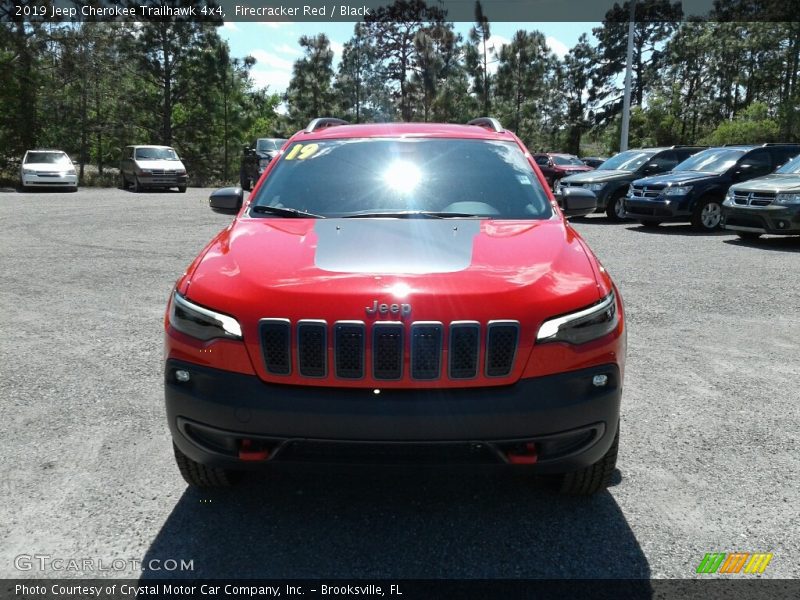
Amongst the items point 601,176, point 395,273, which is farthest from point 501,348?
point 601,176

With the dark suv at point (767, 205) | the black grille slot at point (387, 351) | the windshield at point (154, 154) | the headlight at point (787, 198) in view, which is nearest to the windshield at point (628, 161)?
the dark suv at point (767, 205)

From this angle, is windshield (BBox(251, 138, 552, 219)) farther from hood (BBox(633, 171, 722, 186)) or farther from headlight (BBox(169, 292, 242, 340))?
hood (BBox(633, 171, 722, 186))

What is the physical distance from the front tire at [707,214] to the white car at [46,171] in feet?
72.2

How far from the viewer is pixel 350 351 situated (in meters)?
2.44

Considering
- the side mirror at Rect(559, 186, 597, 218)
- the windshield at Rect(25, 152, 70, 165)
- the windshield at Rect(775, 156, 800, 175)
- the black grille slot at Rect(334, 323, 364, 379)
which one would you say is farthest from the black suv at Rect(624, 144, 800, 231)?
the windshield at Rect(25, 152, 70, 165)

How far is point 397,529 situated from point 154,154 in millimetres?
27366

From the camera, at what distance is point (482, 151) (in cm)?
413

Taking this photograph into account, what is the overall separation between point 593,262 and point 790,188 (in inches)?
396

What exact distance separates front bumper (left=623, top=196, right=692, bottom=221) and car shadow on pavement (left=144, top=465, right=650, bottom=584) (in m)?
11.6

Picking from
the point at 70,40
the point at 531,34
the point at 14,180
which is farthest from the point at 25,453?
the point at 531,34

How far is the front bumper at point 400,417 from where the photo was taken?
2396 mm

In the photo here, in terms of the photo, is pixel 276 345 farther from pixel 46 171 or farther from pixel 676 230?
pixel 46 171

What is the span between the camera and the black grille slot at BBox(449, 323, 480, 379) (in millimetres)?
2430

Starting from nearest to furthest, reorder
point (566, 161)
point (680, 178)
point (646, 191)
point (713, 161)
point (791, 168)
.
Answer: point (791, 168), point (680, 178), point (646, 191), point (713, 161), point (566, 161)
